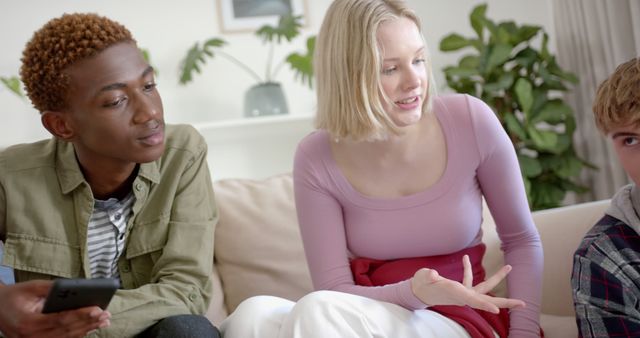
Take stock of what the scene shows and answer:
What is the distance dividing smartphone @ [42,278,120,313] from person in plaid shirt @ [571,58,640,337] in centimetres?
79

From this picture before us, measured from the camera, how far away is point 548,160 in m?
3.16

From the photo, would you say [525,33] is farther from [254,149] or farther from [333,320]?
[333,320]

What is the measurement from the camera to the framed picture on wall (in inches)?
144

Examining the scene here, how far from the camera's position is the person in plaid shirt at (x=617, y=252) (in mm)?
1233

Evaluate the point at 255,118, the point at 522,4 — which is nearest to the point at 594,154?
the point at 522,4

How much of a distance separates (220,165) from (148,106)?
222cm

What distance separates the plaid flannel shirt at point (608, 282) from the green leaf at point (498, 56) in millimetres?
1808

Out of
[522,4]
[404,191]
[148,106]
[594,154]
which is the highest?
[522,4]

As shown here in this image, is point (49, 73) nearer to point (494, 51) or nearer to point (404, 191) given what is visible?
point (404, 191)

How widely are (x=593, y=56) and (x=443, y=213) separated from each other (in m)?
1.86

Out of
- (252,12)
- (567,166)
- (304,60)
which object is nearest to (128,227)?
(304,60)

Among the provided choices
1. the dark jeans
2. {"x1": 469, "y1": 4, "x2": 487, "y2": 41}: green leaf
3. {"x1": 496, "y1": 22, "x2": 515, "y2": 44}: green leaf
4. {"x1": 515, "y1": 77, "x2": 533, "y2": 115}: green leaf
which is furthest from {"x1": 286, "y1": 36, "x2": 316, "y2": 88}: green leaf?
the dark jeans

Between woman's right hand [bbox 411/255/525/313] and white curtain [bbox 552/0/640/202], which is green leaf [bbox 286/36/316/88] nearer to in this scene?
white curtain [bbox 552/0/640/202]

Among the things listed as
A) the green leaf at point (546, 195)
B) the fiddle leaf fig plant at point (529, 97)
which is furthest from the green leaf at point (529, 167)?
the green leaf at point (546, 195)
